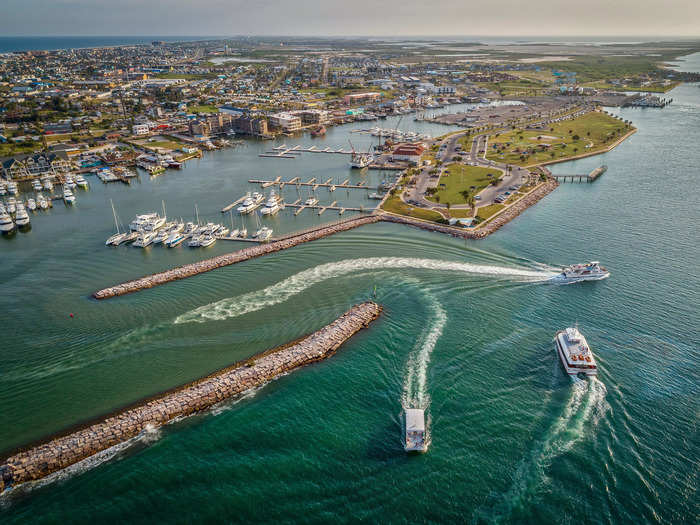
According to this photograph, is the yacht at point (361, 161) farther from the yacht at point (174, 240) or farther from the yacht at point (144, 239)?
the yacht at point (144, 239)

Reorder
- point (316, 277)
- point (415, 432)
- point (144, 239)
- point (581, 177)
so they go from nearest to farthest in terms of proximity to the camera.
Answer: point (415, 432)
point (316, 277)
point (144, 239)
point (581, 177)

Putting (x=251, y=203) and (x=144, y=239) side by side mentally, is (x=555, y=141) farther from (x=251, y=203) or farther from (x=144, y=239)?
(x=144, y=239)

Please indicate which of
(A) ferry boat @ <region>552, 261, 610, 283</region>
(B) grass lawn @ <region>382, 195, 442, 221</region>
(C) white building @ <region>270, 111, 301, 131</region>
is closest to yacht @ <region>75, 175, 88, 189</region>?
(B) grass lawn @ <region>382, 195, 442, 221</region>

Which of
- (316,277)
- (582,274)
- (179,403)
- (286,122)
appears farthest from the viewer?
(286,122)

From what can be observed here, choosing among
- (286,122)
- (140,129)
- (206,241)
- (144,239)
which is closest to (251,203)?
(206,241)

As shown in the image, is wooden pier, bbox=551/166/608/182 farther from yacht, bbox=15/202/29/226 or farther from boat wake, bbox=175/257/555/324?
yacht, bbox=15/202/29/226
